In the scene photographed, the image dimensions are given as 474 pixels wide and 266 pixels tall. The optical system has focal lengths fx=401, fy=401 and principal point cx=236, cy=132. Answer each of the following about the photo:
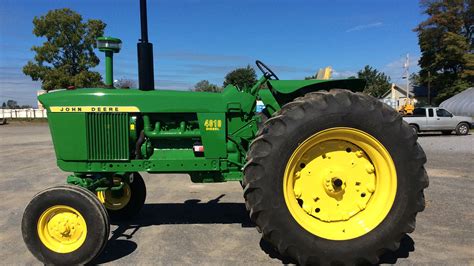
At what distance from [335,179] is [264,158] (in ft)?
2.55

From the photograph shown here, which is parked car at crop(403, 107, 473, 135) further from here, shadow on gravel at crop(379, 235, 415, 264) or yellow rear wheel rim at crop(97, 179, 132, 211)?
yellow rear wheel rim at crop(97, 179, 132, 211)

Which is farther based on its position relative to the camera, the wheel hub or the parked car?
the parked car

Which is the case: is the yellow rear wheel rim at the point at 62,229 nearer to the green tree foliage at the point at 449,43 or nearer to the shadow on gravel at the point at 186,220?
the shadow on gravel at the point at 186,220

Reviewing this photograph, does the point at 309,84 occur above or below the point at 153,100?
above

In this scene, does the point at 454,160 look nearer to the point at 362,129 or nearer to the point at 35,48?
the point at 362,129

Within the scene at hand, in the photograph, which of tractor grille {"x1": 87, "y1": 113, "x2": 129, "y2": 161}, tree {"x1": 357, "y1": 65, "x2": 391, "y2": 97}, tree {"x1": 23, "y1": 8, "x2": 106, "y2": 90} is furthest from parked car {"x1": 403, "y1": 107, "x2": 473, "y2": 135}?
tree {"x1": 357, "y1": 65, "x2": 391, "y2": 97}

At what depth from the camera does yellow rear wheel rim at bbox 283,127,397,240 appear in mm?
3613

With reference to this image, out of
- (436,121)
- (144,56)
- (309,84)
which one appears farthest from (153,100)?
(436,121)

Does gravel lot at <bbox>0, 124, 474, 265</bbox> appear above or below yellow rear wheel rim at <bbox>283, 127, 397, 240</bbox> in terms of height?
below

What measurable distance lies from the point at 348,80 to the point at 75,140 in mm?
2904

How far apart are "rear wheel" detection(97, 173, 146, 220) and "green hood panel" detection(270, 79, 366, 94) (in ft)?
7.49

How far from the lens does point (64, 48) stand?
39281mm

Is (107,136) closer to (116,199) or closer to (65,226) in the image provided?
(65,226)

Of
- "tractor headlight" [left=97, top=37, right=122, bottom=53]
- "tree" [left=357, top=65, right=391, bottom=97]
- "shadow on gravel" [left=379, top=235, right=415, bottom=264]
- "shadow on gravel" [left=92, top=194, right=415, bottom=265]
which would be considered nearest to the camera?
"shadow on gravel" [left=379, top=235, right=415, bottom=264]
